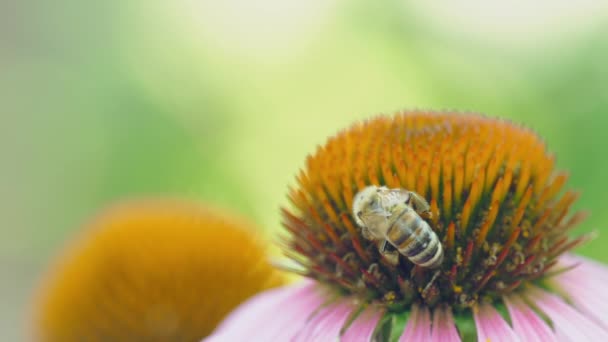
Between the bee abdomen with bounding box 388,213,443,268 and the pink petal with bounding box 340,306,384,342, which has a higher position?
the bee abdomen with bounding box 388,213,443,268

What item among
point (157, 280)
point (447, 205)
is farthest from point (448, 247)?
point (157, 280)

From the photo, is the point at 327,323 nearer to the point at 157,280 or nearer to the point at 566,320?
the point at 566,320

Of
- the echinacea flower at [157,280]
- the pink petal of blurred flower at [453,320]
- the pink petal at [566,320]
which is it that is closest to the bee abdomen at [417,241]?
the pink petal of blurred flower at [453,320]

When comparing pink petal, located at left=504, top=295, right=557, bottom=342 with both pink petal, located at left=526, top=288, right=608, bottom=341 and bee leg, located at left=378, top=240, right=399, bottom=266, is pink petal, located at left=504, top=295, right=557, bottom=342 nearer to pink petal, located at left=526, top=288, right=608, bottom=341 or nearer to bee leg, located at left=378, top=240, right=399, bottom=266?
pink petal, located at left=526, top=288, right=608, bottom=341

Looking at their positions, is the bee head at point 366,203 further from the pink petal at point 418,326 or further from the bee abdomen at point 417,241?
the pink petal at point 418,326

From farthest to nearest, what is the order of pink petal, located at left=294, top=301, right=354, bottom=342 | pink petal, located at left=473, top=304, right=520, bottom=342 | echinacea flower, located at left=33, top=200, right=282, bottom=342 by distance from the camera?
echinacea flower, located at left=33, top=200, right=282, bottom=342
pink petal, located at left=294, top=301, right=354, bottom=342
pink petal, located at left=473, top=304, right=520, bottom=342

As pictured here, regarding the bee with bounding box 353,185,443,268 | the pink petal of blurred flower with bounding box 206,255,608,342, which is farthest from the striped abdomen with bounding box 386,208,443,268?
the pink petal of blurred flower with bounding box 206,255,608,342
